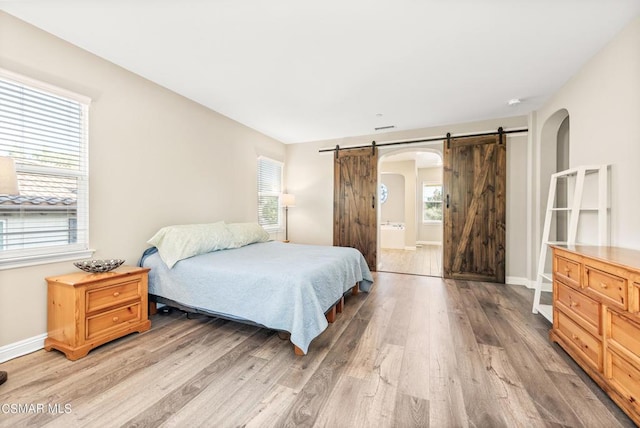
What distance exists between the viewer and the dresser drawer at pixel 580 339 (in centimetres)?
169

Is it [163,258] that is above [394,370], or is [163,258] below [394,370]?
above

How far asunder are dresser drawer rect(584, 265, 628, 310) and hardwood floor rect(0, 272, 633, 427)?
1.94 feet

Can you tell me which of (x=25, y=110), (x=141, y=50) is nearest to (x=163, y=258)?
(x=25, y=110)

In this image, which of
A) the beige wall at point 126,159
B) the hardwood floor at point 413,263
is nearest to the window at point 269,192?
the beige wall at point 126,159

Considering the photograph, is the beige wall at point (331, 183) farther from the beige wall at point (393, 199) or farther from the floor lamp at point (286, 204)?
the beige wall at point (393, 199)

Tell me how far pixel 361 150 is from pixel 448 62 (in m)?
2.54

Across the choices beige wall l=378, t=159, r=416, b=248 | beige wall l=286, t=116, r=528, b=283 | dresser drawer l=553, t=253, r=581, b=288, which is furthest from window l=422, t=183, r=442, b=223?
dresser drawer l=553, t=253, r=581, b=288

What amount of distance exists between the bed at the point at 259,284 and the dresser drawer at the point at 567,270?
1882 millimetres

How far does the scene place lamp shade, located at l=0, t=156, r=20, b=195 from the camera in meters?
1.56

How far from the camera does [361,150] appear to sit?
5074 millimetres

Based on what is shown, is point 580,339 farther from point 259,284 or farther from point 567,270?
point 259,284

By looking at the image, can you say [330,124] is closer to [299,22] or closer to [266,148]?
[266,148]

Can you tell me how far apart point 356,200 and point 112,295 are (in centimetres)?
393

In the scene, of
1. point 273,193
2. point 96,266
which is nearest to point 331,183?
point 273,193
